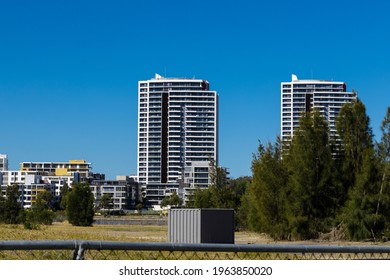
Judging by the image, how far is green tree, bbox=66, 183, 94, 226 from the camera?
7629cm

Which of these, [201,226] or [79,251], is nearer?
[79,251]

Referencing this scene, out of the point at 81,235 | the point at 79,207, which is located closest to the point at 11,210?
the point at 79,207

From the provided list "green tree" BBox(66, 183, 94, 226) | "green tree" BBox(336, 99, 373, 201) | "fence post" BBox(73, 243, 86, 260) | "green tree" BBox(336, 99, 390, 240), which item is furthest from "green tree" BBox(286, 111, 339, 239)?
"green tree" BBox(66, 183, 94, 226)

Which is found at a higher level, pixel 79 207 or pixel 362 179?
pixel 362 179

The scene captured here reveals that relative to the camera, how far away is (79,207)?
7662cm

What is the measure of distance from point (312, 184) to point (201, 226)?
522 inches

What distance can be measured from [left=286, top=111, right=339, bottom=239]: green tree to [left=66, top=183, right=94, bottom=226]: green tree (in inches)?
1472

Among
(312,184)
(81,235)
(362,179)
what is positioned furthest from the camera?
(312,184)

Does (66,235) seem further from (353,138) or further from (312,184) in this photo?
(353,138)

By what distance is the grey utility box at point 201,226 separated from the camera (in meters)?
31.3

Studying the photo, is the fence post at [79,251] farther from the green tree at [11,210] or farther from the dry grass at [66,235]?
the green tree at [11,210]
